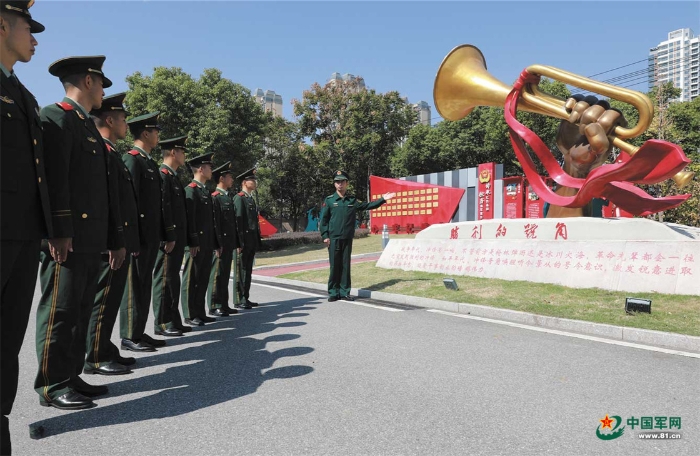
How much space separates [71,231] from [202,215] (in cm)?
302

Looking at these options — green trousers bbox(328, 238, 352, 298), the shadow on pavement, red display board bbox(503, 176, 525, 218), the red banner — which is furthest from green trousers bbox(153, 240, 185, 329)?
the red banner

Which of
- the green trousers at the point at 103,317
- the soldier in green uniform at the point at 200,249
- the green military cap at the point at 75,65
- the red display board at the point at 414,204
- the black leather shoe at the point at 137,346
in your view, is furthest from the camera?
the red display board at the point at 414,204

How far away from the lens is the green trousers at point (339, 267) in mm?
7043

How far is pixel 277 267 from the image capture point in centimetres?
1343

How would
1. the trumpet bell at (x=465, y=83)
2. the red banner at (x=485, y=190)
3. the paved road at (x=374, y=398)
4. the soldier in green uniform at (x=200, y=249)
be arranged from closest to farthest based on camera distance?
the paved road at (x=374, y=398)
the soldier in green uniform at (x=200, y=249)
the trumpet bell at (x=465, y=83)
the red banner at (x=485, y=190)

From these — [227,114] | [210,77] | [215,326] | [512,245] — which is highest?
[210,77]

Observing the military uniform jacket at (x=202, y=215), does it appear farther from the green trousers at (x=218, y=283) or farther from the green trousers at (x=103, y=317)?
the green trousers at (x=103, y=317)

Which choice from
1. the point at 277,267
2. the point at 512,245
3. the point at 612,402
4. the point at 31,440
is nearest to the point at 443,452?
the point at 612,402

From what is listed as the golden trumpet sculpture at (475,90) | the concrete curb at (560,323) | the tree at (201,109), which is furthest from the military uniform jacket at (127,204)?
the tree at (201,109)

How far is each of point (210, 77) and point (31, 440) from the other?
55.7 ft

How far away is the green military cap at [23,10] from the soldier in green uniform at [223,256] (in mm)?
3572

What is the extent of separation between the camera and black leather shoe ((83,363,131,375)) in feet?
11.1

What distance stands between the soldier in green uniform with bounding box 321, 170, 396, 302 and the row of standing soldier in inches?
104

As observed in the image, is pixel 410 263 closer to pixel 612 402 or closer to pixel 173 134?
pixel 612 402
